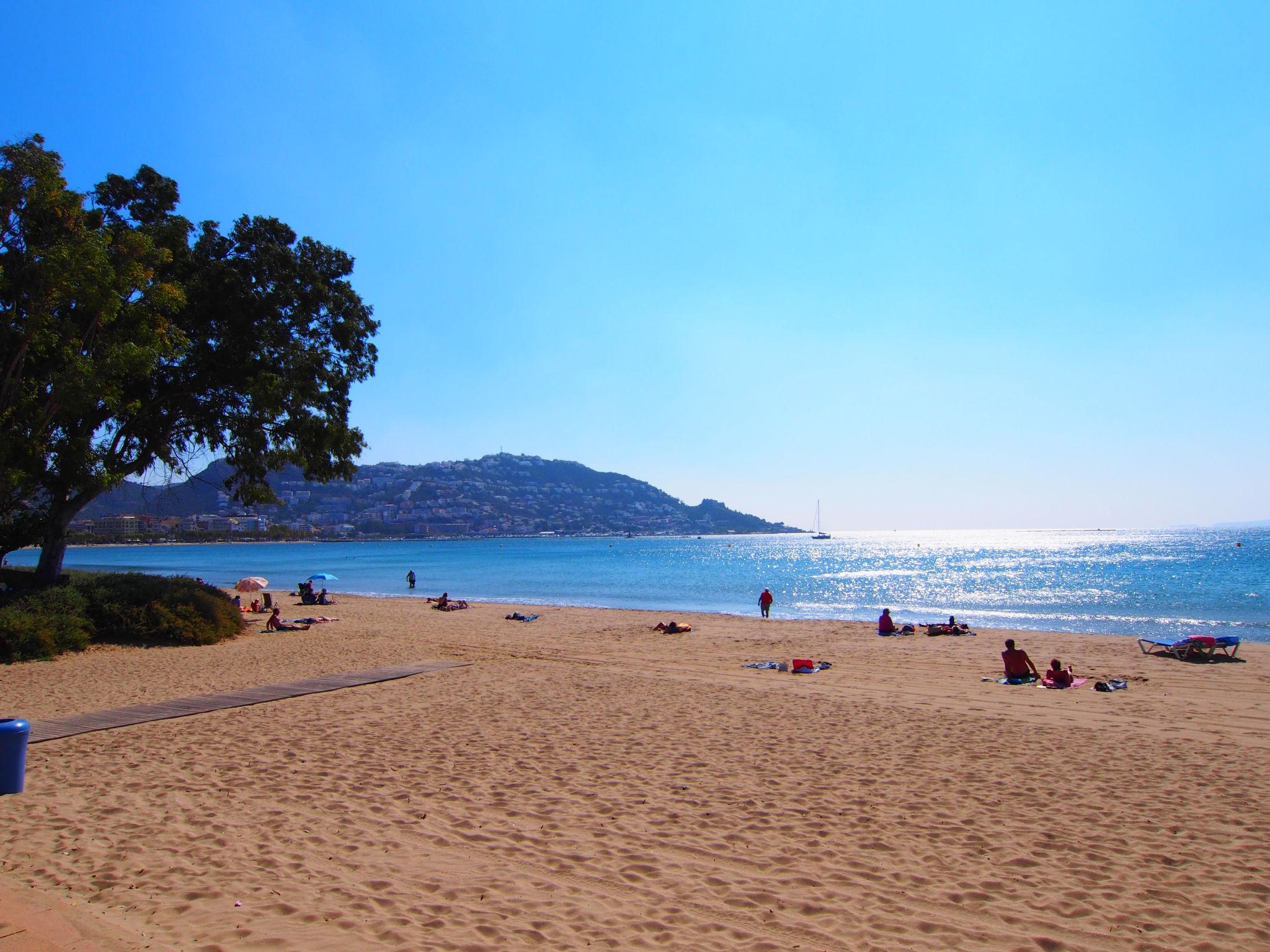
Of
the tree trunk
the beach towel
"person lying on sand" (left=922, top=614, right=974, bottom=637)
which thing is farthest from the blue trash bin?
"person lying on sand" (left=922, top=614, right=974, bottom=637)

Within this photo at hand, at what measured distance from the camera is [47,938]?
12.9ft

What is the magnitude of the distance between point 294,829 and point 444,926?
213 cm

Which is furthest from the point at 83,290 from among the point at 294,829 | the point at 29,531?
the point at 294,829

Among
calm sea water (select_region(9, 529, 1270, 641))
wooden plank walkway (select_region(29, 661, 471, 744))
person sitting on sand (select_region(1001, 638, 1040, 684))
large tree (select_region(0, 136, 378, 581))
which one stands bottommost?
calm sea water (select_region(9, 529, 1270, 641))

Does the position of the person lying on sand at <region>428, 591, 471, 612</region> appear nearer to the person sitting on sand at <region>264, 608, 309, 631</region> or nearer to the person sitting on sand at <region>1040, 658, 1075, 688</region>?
the person sitting on sand at <region>264, 608, 309, 631</region>

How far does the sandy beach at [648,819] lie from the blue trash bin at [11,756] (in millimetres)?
163

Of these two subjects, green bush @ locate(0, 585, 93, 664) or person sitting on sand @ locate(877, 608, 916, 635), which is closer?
green bush @ locate(0, 585, 93, 664)

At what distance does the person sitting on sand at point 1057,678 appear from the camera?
1300 centimetres

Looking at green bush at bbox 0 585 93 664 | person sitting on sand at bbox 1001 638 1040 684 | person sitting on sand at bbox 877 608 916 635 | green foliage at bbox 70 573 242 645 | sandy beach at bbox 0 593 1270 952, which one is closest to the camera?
sandy beach at bbox 0 593 1270 952

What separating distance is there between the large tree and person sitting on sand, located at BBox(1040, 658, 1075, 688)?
17.5 m

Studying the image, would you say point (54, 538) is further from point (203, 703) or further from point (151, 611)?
point (203, 703)

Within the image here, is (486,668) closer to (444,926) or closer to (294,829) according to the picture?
(294,829)

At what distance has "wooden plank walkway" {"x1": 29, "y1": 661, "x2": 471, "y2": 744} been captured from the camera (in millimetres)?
8711

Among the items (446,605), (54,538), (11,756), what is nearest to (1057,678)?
(11,756)
